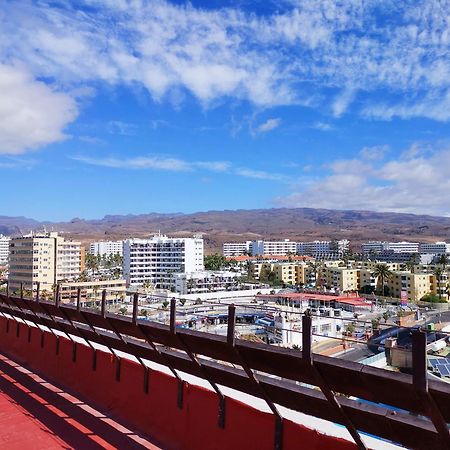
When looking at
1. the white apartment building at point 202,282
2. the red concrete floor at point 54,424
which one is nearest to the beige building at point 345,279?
the white apartment building at point 202,282

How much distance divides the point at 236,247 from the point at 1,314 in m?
146

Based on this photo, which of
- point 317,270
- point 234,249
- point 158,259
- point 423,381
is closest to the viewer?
point 423,381

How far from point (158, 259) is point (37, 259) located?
22.9m

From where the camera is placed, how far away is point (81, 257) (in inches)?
A: 3086

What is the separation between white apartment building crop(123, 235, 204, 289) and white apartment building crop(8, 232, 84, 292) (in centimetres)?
1229

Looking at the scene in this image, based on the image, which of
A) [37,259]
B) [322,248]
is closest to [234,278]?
[37,259]

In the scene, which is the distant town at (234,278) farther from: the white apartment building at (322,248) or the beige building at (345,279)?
the white apartment building at (322,248)

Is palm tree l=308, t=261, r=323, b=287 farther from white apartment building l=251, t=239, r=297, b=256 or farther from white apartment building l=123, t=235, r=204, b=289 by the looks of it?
white apartment building l=251, t=239, r=297, b=256

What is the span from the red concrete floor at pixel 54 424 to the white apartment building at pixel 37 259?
6675 cm

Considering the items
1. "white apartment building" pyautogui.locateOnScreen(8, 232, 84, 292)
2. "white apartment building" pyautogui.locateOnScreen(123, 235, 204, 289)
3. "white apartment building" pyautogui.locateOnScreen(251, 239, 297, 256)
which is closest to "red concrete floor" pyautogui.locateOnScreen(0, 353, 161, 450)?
"white apartment building" pyautogui.locateOnScreen(8, 232, 84, 292)

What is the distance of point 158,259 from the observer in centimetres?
8531

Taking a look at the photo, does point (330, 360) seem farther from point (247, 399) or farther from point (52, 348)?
point (52, 348)

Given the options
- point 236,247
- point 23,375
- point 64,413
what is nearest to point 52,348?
point 23,375

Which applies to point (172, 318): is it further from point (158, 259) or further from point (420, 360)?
point (158, 259)
